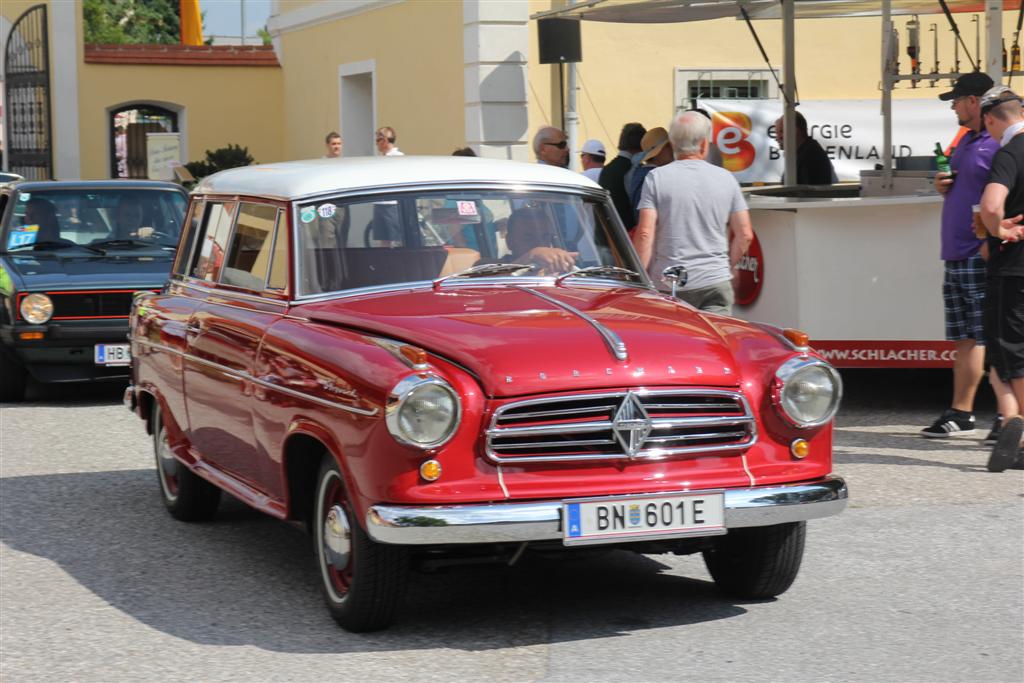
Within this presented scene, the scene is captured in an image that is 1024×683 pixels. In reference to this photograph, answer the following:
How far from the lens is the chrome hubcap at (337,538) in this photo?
5.48 metres

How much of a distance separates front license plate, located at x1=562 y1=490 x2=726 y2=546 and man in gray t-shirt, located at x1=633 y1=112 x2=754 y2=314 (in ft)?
10.8

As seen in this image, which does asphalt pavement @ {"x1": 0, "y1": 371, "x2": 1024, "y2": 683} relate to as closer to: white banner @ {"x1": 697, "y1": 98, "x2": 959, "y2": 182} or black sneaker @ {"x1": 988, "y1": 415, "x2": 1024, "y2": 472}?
black sneaker @ {"x1": 988, "y1": 415, "x2": 1024, "y2": 472}

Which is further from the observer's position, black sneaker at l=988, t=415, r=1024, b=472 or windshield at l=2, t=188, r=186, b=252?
windshield at l=2, t=188, r=186, b=252

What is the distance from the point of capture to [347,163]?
265 inches

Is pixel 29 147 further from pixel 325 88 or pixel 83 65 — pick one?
pixel 325 88

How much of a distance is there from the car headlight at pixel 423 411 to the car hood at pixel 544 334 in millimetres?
141

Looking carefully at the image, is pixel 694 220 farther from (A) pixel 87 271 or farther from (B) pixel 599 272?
(A) pixel 87 271

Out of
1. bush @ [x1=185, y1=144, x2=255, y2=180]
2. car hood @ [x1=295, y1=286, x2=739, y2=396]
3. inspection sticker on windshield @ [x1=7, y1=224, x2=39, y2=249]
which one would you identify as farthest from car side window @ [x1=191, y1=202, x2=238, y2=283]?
bush @ [x1=185, y1=144, x2=255, y2=180]

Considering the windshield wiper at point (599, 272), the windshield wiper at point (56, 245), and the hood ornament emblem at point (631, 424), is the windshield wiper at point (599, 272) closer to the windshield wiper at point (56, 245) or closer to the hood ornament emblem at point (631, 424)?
the hood ornament emblem at point (631, 424)

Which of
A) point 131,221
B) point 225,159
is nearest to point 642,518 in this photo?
point 131,221

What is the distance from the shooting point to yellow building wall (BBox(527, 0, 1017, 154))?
795 inches

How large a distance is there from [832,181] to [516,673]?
1034 centimetres

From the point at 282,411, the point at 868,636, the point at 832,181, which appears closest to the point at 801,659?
the point at 868,636

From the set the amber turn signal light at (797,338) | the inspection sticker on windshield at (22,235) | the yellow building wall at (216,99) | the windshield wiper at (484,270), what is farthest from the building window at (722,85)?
the amber turn signal light at (797,338)
